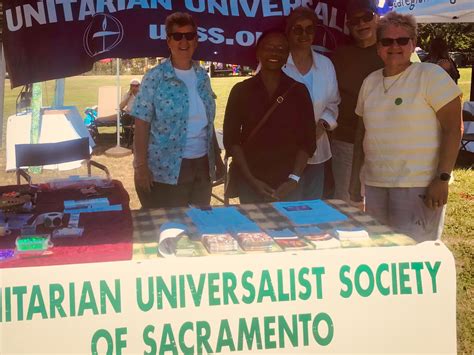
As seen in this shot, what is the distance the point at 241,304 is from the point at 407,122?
1.23m

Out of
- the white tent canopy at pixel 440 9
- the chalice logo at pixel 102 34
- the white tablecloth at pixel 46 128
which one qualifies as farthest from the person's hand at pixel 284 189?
the white tablecloth at pixel 46 128

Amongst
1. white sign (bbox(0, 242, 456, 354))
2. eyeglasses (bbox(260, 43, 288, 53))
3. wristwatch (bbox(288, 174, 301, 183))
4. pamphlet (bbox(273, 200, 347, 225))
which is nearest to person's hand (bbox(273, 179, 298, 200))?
wristwatch (bbox(288, 174, 301, 183))

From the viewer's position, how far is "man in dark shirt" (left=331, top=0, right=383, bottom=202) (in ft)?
10.8

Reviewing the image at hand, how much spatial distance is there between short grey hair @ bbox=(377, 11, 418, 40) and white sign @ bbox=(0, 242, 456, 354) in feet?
3.54

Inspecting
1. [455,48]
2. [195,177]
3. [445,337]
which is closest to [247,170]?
[195,177]

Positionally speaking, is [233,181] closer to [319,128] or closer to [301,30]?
[319,128]

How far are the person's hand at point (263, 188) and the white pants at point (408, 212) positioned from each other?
526 millimetres

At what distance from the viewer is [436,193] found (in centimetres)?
276

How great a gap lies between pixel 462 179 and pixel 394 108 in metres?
4.80

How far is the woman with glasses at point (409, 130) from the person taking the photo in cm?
273

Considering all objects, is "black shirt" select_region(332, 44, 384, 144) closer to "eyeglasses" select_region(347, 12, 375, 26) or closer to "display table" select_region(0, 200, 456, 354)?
"eyeglasses" select_region(347, 12, 375, 26)

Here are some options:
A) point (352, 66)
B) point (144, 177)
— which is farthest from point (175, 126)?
point (352, 66)

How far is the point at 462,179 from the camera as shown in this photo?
7117 millimetres

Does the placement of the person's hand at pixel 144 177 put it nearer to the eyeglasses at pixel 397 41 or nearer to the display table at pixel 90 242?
the display table at pixel 90 242
